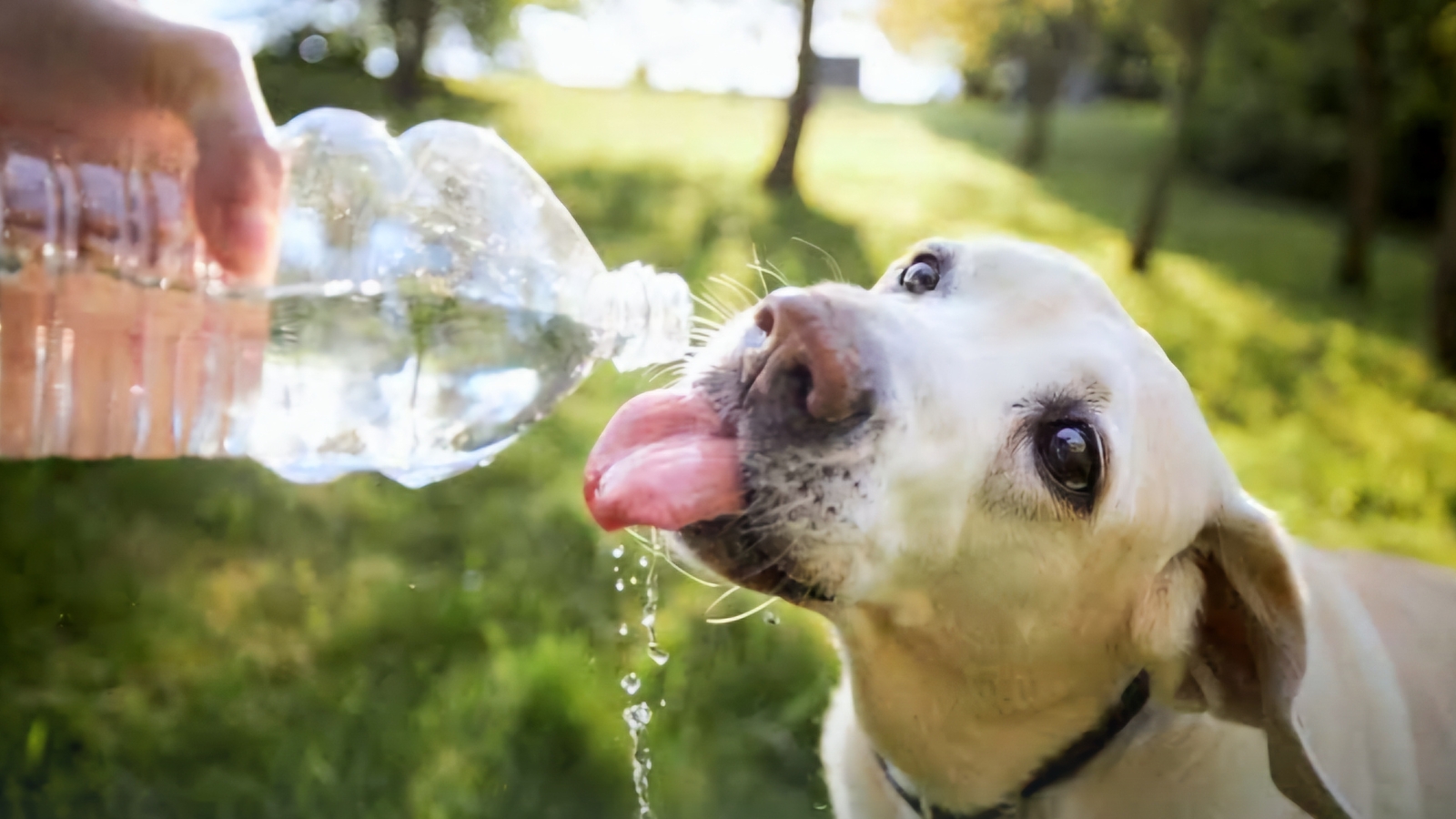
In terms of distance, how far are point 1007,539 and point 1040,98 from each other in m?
1.42

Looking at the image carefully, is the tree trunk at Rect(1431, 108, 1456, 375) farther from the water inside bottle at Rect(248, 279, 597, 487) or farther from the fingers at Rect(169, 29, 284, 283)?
the fingers at Rect(169, 29, 284, 283)

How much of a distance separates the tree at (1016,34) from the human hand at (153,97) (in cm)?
127

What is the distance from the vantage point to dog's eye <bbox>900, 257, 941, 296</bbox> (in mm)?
1089

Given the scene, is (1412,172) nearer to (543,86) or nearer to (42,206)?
(543,86)

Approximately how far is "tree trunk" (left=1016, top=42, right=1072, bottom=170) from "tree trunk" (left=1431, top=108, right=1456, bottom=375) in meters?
0.83

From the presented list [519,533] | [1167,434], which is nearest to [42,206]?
[519,533]

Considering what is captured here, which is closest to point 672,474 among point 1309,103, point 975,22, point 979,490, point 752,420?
point 752,420

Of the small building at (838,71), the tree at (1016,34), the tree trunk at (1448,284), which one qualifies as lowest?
the tree trunk at (1448,284)

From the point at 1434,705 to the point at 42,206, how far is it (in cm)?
202

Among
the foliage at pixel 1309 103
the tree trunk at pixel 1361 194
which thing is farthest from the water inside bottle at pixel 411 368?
the tree trunk at pixel 1361 194

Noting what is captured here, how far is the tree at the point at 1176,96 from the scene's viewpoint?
2.01 metres

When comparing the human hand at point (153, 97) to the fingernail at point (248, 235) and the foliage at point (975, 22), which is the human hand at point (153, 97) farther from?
the foliage at point (975, 22)

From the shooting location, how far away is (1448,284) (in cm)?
208

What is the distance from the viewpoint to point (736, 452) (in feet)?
2.79
